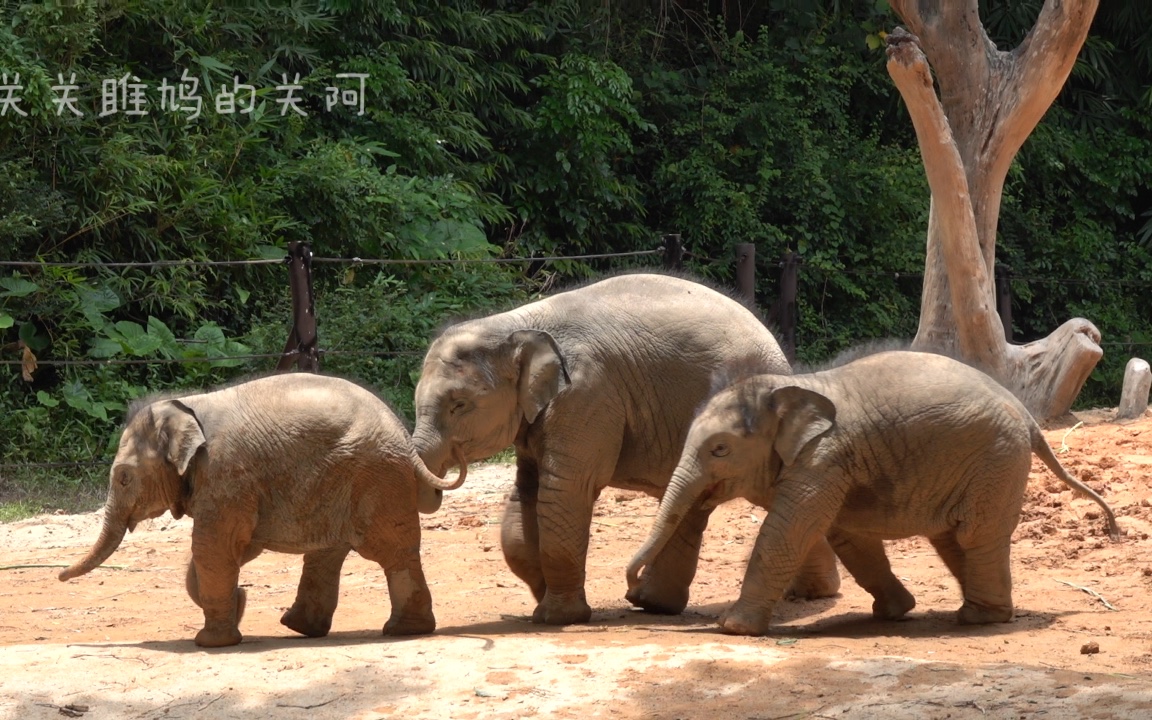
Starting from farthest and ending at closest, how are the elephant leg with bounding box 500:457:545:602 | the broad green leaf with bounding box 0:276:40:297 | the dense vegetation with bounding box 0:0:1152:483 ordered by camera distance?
the dense vegetation with bounding box 0:0:1152:483 → the broad green leaf with bounding box 0:276:40:297 → the elephant leg with bounding box 500:457:545:602

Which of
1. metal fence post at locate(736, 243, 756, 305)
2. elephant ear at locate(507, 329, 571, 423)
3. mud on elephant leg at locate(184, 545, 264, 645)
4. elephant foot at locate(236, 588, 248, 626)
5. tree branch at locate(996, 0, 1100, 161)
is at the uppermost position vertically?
tree branch at locate(996, 0, 1100, 161)

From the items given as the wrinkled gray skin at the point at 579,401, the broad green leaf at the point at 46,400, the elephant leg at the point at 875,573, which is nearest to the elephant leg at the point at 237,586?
the wrinkled gray skin at the point at 579,401

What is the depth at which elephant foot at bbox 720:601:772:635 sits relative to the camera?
5750 mm

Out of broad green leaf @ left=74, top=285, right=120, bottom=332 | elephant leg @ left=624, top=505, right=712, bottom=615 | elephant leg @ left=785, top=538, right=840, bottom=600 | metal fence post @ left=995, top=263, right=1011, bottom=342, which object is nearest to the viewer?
elephant leg @ left=624, top=505, right=712, bottom=615

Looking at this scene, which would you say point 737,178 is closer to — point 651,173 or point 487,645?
point 651,173

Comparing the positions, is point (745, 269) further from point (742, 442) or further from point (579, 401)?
point (742, 442)

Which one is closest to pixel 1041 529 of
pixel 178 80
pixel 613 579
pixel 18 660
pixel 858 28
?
pixel 613 579

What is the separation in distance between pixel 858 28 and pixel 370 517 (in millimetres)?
12040

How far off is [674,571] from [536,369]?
1.12 meters

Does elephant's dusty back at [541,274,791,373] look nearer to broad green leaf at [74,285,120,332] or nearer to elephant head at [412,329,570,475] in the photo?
elephant head at [412,329,570,475]

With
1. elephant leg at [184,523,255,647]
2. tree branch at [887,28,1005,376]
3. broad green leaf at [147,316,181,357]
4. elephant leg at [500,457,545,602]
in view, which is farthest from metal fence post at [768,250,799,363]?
elephant leg at [184,523,255,647]

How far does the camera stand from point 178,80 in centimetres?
1295

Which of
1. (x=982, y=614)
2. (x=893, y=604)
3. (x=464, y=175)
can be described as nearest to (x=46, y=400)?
(x=464, y=175)

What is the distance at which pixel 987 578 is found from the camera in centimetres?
597
